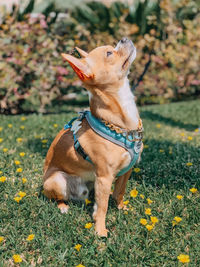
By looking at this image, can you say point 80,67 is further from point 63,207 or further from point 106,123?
point 63,207

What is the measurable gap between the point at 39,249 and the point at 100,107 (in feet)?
4.22

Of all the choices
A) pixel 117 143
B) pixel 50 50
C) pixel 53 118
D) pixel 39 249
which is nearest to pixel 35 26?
pixel 50 50

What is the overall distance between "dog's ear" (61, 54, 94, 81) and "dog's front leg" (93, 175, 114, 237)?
87 centimetres

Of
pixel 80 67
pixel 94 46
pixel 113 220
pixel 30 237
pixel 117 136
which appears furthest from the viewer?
pixel 94 46

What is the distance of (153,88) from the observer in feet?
29.3

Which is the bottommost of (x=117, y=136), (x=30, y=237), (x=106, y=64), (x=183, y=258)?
(x=30, y=237)

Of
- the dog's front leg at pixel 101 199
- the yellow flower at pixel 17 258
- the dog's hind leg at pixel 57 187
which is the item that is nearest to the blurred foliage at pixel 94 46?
the dog's hind leg at pixel 57 187

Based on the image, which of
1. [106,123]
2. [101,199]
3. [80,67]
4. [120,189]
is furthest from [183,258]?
[80,67]

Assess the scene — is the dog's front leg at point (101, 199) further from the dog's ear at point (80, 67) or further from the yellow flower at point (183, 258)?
the dog's ear at point (80, 67)

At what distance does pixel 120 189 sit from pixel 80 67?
133cm

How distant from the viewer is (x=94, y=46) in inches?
328

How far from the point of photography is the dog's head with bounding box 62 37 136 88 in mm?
2348

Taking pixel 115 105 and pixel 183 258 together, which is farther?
pixel 115 105

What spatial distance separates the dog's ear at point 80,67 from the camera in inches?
86.1
